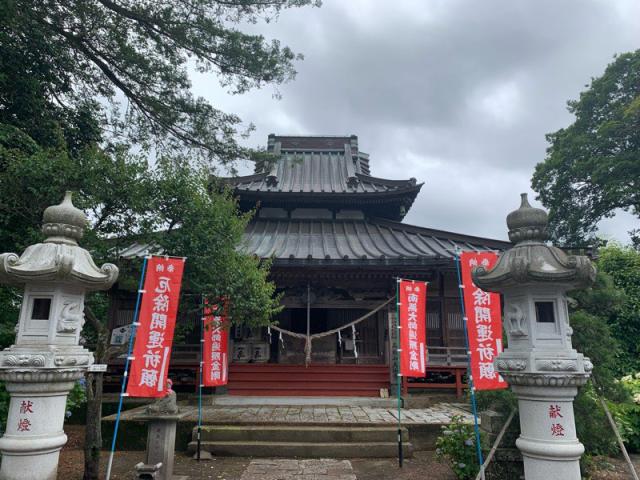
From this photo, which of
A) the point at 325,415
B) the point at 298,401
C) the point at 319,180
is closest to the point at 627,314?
the point at 325,415

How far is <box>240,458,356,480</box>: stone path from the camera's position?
643cm

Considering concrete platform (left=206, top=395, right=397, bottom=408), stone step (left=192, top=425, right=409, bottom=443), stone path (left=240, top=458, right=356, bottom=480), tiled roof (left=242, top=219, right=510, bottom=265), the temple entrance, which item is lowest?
stone path (left=240, top=458, right=356, bottom=480)

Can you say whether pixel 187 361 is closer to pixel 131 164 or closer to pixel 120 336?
pixel 120 336

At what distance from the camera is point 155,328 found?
6164 millimetres

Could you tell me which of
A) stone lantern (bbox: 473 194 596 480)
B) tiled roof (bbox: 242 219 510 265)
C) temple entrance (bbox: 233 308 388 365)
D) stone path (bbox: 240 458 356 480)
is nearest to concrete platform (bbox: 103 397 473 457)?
stone path (bbox: 240 458 356 480)

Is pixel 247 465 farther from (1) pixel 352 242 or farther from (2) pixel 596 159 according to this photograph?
(2) pixel 596 159

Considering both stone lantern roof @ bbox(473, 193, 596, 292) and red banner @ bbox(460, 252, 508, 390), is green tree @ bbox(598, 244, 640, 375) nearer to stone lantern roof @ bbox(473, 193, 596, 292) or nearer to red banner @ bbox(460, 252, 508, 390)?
red banner @ bbox(460, 252, 508, 390)

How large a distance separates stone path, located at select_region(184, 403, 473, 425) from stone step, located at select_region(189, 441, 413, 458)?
1.96 ft

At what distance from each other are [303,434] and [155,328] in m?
3.92

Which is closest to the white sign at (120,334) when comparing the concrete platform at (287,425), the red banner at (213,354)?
the concrete platform at (287,425)

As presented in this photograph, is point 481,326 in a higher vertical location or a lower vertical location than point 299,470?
higher

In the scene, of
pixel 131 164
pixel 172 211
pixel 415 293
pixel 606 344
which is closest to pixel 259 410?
pixel 415 293

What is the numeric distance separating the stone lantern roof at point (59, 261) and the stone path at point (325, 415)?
5078 mm

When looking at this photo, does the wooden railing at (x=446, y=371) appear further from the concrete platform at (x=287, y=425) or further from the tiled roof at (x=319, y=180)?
the tiled roof at (x=319, y=180)
